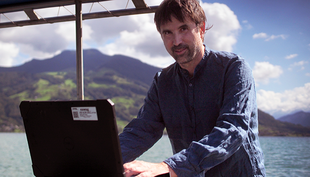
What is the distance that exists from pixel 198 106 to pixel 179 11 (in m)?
0.43

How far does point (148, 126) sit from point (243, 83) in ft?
1.57

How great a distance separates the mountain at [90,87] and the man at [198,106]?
59.1m

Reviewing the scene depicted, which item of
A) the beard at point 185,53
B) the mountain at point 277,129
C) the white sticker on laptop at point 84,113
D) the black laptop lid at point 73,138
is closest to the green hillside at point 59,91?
the mountain at point 277,129

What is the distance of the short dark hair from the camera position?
117cm

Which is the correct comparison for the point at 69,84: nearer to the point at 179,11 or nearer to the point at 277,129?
the point at 277,129

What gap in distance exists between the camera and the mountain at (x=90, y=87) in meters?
82.7

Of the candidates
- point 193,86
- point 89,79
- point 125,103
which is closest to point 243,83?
point 193,86

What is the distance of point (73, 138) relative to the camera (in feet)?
2.43

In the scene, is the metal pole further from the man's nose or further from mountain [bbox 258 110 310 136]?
mountain [bbox 258 110 310 136]

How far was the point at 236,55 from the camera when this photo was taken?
45.4 inches

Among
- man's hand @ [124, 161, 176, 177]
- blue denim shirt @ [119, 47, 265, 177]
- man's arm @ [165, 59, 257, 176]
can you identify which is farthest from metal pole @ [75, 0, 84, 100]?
man's hand @ [124, 161, 176, 177]

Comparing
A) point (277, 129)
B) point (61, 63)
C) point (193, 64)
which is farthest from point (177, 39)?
point (61, 63)

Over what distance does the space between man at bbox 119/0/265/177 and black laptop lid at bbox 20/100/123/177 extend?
0.86ft

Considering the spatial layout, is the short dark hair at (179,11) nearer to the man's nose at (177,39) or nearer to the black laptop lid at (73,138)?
the man's nose at (177,39)
